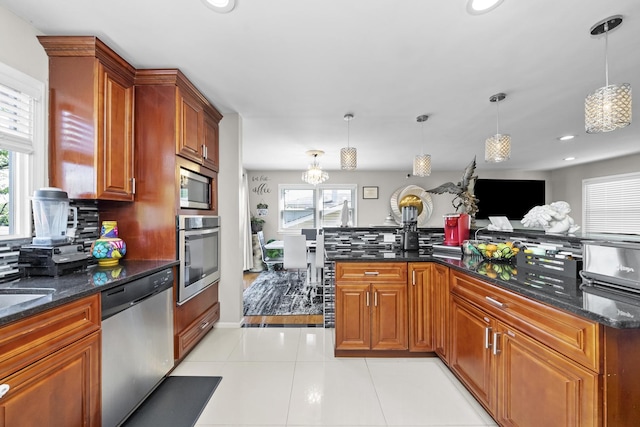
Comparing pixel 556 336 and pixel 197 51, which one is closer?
pixel 556 336

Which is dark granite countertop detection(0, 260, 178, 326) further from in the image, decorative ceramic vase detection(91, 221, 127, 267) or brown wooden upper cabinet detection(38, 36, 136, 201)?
brown wooden upper cabinet detection(38, 36, 136, 201)

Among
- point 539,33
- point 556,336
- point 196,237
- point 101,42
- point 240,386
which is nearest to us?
point 556,336

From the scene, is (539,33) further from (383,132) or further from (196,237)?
(196,237)

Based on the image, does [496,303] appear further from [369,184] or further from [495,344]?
[369,184]

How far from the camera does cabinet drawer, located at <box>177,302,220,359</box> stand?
216 cm

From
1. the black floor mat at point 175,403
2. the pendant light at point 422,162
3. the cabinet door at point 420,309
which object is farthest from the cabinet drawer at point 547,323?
the black floor mat at point 175,403

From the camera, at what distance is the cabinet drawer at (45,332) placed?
969 mm

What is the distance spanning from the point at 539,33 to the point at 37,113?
3101 millimetres

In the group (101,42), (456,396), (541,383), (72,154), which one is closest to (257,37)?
(101,42)

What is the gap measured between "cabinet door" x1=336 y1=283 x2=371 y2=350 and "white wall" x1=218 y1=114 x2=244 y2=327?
1249 mm

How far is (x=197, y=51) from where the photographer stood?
1841mm

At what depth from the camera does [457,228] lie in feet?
8.15

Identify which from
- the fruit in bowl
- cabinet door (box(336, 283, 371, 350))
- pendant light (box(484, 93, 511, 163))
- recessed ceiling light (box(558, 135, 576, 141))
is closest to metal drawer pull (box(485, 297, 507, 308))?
the fruit in bowl

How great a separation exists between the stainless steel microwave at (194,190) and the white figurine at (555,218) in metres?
2.49
